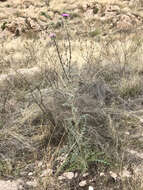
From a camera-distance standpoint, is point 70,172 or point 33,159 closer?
point 70,172

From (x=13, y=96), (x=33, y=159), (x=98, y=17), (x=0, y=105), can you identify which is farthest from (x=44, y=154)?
(x=98, y=17)

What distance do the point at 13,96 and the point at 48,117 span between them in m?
1.00

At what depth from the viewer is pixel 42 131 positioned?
1852mm

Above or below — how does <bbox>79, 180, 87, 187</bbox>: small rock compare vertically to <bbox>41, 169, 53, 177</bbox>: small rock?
below

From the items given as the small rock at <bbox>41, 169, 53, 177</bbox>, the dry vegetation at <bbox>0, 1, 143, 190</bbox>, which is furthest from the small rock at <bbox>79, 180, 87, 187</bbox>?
the small rock at <bbox>41, 169, 53, 177</bbox>

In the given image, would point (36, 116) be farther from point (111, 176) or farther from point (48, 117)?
point (111, 176)

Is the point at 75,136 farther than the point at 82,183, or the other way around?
the point at 75,136

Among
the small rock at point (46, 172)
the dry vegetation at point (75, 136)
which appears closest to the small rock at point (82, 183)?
the dry vegetation at point (75, 136)

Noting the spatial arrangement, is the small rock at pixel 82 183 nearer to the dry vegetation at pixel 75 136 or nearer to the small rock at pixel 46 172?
the dry vegetation at pixel 75 136

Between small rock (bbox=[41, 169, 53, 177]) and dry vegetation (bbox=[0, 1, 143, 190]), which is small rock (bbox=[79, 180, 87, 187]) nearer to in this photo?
dry vegetation (bbox=[0, 1, 143, 190])

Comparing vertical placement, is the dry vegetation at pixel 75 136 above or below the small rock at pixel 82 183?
above

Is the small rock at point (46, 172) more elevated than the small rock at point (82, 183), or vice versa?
the small rock at point (46, 172)

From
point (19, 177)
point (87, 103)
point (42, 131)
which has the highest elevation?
point (87, 103)

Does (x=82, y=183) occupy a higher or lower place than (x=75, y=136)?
lower
